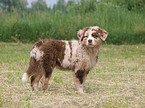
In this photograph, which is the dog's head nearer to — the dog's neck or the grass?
the dog's neck

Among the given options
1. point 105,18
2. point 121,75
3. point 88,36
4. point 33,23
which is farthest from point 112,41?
point 88,36

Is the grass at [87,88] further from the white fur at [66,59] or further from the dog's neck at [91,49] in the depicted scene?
the dog's neck at [91,49]

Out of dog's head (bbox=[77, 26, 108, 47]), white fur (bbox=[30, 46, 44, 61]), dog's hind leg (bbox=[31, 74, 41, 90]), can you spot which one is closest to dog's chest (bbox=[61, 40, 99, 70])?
dog's head (bbox=[77, 26, 108, 47])

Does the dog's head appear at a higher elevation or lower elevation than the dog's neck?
higher

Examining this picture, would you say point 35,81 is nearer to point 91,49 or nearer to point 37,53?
point 37,53

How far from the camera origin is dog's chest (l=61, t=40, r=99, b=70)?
244 inches

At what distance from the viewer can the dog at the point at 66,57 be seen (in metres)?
6.02

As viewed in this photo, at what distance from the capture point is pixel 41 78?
618cm

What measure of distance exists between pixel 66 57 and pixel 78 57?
0.28 meters

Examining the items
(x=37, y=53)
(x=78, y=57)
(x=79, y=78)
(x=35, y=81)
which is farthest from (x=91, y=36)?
(x=35, y=81)

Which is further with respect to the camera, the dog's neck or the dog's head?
the dog's neck

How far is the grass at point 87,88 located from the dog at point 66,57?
1.20 ft

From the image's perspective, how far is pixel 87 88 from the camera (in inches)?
272

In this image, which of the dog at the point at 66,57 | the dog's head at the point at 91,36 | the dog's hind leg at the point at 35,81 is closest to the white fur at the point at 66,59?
the dog at the point at 66,57
